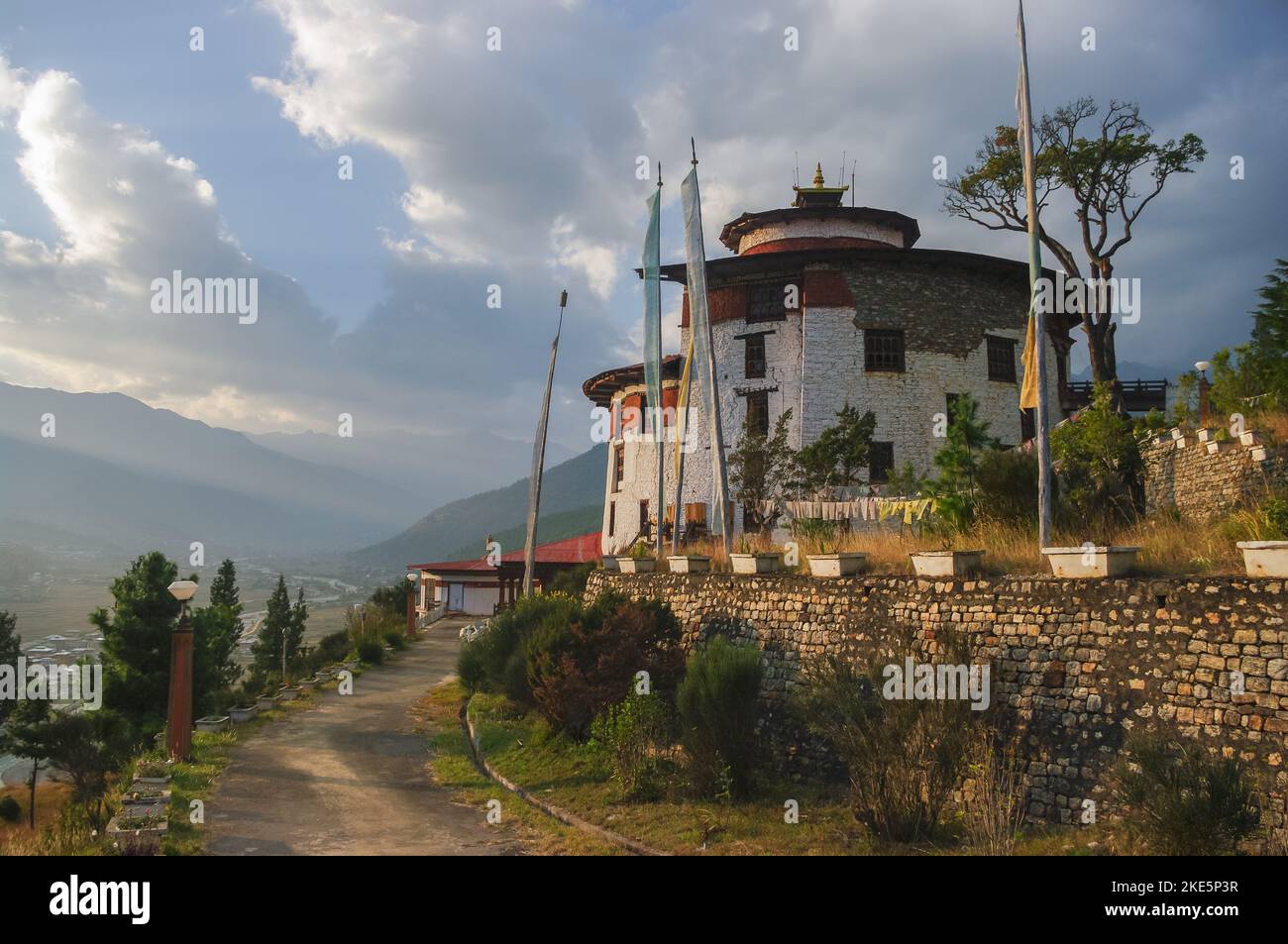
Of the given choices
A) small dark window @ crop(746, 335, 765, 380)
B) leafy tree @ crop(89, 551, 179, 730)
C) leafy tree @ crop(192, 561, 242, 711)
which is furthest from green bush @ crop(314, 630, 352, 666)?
small dark window @ crop(746, 335, 765, 380)

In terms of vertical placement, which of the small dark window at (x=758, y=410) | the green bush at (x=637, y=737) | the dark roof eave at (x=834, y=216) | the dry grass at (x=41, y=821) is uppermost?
the dark roof eave at (x=834, y=216)

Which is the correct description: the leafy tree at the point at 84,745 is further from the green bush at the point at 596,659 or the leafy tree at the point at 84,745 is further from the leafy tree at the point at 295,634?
the green bush at the point at 596,659

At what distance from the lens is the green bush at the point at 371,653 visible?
89.3 feet

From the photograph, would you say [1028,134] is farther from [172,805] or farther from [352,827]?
[172,805]

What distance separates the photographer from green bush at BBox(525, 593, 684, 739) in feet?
45.4

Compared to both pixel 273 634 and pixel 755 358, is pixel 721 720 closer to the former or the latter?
pixel 755 358

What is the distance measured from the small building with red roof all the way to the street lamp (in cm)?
2914

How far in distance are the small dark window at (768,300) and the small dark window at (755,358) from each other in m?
0.81

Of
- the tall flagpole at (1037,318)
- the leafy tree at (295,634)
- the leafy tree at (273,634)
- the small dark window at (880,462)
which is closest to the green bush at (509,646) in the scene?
the tall flagpole at (1037,318)

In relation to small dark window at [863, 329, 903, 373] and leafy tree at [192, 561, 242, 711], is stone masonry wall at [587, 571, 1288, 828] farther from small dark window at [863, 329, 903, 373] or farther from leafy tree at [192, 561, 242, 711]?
leafy tree at [192, 561, 242, 711]

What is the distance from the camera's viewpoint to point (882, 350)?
29.6 meters

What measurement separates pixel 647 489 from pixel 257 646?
22.5 meters

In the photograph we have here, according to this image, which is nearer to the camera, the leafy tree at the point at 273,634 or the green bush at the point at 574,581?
the green bush at the point at 574,581

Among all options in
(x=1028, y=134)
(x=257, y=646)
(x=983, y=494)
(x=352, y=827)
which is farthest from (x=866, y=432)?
(x=257, y=646)
